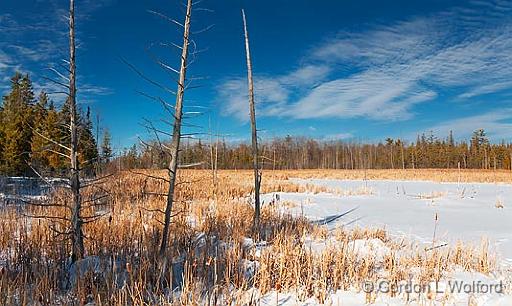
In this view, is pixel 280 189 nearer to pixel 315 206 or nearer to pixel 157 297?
pixel 315 206

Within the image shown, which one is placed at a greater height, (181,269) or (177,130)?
(177,130)

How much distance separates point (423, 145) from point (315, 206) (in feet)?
267

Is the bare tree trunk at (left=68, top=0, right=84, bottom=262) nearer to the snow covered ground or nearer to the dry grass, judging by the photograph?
the dry grass

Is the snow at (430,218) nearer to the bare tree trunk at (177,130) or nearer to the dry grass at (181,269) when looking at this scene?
the dry grass at (181,269)

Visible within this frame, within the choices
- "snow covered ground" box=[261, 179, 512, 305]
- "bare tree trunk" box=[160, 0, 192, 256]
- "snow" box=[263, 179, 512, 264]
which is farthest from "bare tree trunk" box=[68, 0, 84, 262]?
"snow" box=[263, 179, 512, 264]

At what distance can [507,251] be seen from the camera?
219 inches

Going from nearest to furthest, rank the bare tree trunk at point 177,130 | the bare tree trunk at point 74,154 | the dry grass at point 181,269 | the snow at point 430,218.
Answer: the dry grass at point 181,269, the bare tree trunk at point 177,130, the bare tree trunk at point 74,154, the snow at point 430,218

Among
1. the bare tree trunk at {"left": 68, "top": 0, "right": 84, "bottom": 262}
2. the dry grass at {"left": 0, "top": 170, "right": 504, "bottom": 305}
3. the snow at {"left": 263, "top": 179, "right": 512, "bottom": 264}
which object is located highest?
the bare tree trunk at {"left": 68, "top": 0, "right": 84, "bottom": 262}

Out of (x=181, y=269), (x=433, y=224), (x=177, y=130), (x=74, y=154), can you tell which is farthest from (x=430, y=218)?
(x=74, y=154)

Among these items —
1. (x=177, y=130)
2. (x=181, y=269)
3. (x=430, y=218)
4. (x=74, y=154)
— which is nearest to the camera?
(x=177, y=130)

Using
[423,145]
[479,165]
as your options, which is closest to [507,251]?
[479,165]

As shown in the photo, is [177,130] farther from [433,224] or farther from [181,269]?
[433,224]

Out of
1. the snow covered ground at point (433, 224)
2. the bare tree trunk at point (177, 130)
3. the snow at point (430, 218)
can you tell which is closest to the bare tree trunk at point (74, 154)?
the bare tree trunk at point (177, 130)

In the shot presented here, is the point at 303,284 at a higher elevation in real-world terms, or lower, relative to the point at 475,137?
lower
